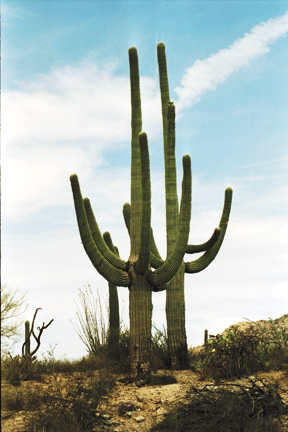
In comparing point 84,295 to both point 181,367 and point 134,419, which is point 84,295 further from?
point 134,419

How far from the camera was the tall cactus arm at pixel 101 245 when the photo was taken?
312 inches

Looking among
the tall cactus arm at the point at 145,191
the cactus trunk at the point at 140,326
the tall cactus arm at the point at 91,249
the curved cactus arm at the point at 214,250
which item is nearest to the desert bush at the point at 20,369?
the cactus trunk at the point at 140,326

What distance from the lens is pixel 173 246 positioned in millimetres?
8828

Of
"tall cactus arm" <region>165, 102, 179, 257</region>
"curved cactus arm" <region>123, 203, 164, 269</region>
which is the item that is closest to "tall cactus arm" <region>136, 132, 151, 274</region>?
"tall cactus arm" <region>165, 102, 179, 257</region>

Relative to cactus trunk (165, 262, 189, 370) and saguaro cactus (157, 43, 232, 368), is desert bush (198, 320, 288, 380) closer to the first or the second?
cactus trunk (165, 262, 189, 370)

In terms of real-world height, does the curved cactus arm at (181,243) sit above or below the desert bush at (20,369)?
above

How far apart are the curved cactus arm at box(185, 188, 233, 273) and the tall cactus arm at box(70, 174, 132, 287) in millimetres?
1997

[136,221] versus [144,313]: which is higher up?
[136,221]

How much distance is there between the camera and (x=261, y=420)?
5.83 meters

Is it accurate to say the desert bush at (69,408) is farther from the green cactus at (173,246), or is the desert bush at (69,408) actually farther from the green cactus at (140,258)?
the green cactus at (173,246)

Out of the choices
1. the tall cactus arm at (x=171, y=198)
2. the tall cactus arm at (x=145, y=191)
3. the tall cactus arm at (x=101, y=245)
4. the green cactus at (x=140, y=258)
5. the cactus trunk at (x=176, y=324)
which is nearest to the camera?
the tall cactus arm at (x=145, y=191)

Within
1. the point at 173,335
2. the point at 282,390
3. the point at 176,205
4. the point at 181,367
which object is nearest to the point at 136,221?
the point at 176,205

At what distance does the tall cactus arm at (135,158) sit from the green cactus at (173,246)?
26.4 inches

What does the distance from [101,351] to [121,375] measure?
174cm
